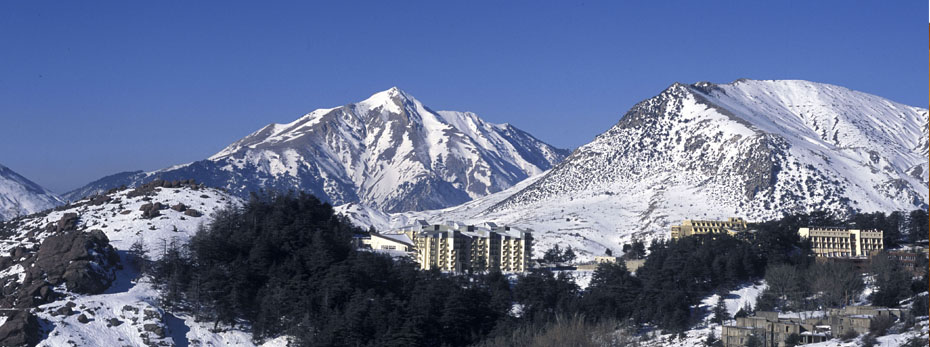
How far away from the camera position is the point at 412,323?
3821 inches

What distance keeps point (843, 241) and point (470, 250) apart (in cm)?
4484

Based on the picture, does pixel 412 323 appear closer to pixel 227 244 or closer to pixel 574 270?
pixel 227 244

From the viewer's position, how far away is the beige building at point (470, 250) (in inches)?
5901

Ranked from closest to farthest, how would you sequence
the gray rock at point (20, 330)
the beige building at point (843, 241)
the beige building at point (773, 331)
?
the gray rock at point (20, 330) → the beige building at point (773, 331) → the beige building at point (843, 241)

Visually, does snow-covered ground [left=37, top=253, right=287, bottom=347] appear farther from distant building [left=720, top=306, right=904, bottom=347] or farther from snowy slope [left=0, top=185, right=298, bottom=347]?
distant building [left=720, top=306, right=904, bottom=347]

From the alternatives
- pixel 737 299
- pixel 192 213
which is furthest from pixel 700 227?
pixel 192 213

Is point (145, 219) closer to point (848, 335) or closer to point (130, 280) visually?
point (130, 280)

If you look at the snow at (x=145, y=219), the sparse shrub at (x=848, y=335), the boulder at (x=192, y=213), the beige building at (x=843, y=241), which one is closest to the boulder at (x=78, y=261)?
the snow at (x=145, y=219)

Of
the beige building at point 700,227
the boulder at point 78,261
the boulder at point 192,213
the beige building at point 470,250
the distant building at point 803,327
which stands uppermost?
the beige building at point 700,227

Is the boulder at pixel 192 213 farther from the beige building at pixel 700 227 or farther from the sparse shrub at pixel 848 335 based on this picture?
the beige building at pixel 700 227

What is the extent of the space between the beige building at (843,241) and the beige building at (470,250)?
3382cm

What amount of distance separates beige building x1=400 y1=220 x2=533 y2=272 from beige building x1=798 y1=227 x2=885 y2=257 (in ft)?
111

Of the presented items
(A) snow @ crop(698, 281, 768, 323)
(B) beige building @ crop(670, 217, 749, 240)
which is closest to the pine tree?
(A) snow @ crop(698, 281, 768, 323)

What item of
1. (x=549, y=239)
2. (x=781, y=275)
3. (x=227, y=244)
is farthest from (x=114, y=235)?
(x=549, y=239)
